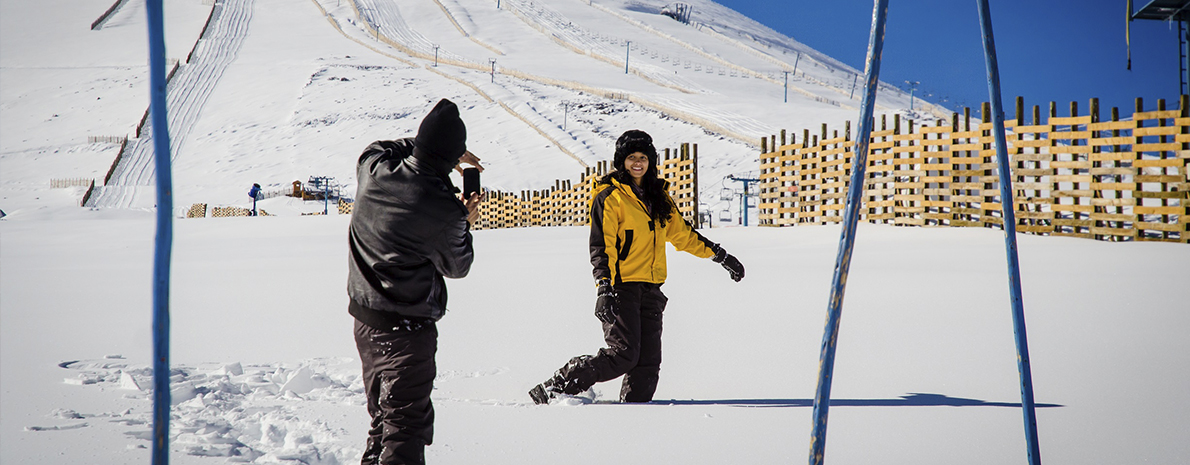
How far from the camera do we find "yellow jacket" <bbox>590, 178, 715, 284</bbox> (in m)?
3.46

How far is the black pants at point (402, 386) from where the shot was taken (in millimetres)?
2266

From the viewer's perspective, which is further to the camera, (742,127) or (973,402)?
(742,127)

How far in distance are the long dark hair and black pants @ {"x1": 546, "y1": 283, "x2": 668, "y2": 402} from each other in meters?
0.37

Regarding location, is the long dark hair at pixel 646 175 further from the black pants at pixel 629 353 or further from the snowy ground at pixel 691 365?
the snowy ground at pixel 691 365

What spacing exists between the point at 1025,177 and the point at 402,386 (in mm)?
11252

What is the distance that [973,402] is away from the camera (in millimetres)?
3438

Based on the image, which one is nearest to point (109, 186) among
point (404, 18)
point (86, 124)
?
point (86, 124)

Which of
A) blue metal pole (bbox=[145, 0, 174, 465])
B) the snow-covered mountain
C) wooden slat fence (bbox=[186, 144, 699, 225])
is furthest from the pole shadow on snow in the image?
the snow-covered mountain

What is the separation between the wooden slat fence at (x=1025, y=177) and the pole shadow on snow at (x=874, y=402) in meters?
6.42

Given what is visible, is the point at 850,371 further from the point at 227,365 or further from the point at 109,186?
the point at 109,186

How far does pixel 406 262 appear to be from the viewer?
7.36ft

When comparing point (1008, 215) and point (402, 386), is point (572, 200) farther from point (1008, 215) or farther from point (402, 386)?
point (1008, 215)

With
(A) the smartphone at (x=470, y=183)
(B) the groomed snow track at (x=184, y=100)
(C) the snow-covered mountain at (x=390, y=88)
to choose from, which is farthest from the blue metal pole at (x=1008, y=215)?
(B) the groomed snow track at (x=184, y=100)

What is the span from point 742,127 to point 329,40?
5884cm
